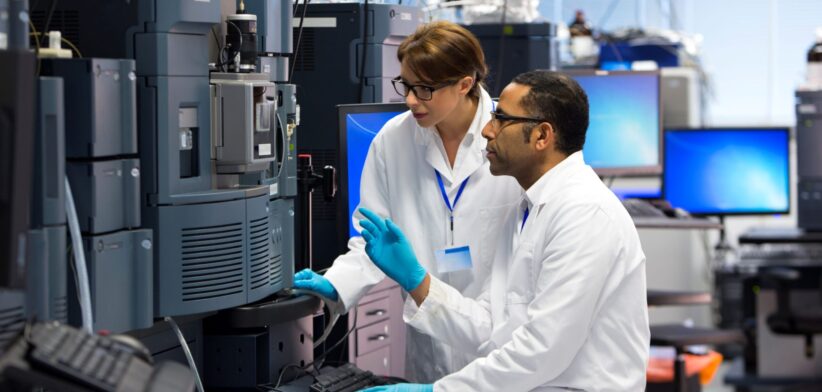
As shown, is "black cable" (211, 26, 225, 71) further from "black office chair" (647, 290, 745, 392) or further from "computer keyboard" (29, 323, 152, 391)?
"black office chair" (647, 290, 745, 392)

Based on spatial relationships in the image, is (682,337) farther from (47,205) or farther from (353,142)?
(47,205)

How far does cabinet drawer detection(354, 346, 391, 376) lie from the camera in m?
3.00

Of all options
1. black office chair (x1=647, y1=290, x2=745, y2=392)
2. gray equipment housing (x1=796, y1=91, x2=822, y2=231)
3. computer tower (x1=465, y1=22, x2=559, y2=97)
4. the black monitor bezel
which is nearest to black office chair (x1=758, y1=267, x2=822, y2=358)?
gray equipment housing (x1=796, y1=91, x2=822, y2=231)

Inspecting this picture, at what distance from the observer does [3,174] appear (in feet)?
3.92

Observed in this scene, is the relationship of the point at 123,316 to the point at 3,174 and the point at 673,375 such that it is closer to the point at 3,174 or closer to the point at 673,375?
the point at 3,174

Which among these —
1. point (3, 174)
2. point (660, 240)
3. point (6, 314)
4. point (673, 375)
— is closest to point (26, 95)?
point (3, 174)

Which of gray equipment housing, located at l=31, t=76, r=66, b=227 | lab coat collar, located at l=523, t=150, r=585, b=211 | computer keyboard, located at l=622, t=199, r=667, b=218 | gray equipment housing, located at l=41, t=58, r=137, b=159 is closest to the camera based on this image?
gray equipment housing, located at l=31, t=76, r=66, b=227

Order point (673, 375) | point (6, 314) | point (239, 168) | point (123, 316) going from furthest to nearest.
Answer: point (673, 375), point (239, 168), point (123, 316), point (6, 314)

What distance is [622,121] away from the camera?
4562 millimetres

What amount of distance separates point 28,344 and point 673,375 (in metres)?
3.43

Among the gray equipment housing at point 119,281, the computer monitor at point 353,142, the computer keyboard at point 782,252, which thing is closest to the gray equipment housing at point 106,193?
the gray equipment housing at point 119,281

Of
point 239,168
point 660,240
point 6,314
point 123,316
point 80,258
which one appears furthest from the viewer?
point 660,240

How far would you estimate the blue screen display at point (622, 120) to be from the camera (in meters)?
4.53

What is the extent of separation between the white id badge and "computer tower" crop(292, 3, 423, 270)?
621 mm
